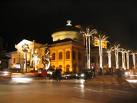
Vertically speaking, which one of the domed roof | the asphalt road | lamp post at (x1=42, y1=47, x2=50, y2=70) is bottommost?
the asphalt road

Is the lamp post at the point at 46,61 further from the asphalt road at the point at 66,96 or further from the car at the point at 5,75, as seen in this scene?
the asphalt road at the point at 66,96

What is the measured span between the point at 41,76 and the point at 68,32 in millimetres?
41404

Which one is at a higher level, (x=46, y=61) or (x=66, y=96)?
(x=46, y=61)

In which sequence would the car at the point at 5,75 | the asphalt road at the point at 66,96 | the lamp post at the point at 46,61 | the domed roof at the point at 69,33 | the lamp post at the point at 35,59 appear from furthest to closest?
the domed roof at the point at 69,33 < the lamp post at the point at 35,59 < the lamp post at the point at 46,61 < the car at the point at 5,75 < the asphalt road at the point at 66,96

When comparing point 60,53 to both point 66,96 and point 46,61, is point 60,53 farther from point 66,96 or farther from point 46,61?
point 66,96

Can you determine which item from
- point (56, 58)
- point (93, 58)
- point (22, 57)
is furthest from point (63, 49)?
point (22, 57)

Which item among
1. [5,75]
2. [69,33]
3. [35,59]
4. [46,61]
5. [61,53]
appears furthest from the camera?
[69,33]

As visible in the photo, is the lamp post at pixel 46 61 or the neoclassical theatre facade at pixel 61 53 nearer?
the lamp post at pixel 46 61

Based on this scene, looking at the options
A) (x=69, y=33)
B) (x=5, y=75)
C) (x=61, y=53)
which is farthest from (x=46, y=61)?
(x=5, y=75)

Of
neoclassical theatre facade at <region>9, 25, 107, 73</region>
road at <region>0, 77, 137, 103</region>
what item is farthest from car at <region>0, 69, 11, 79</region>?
neoclassical theatre facade at <region>9, 25, 107, 73</region>

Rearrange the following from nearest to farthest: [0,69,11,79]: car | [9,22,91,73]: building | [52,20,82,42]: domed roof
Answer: [0,69,11,79]: car
[9,22,91,73]: building
[52,20,82,42]: domed roof

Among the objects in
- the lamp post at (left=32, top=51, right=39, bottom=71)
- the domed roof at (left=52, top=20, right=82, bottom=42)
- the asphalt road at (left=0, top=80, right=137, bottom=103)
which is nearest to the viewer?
the asphalt road at (left=0, top=80, right=137, bottom=103)

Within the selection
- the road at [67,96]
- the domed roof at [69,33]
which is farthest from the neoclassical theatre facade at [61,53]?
the road at [67,96]

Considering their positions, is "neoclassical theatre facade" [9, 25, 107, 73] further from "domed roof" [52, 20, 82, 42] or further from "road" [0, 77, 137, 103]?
"road" [0, 77, 137, 103]
